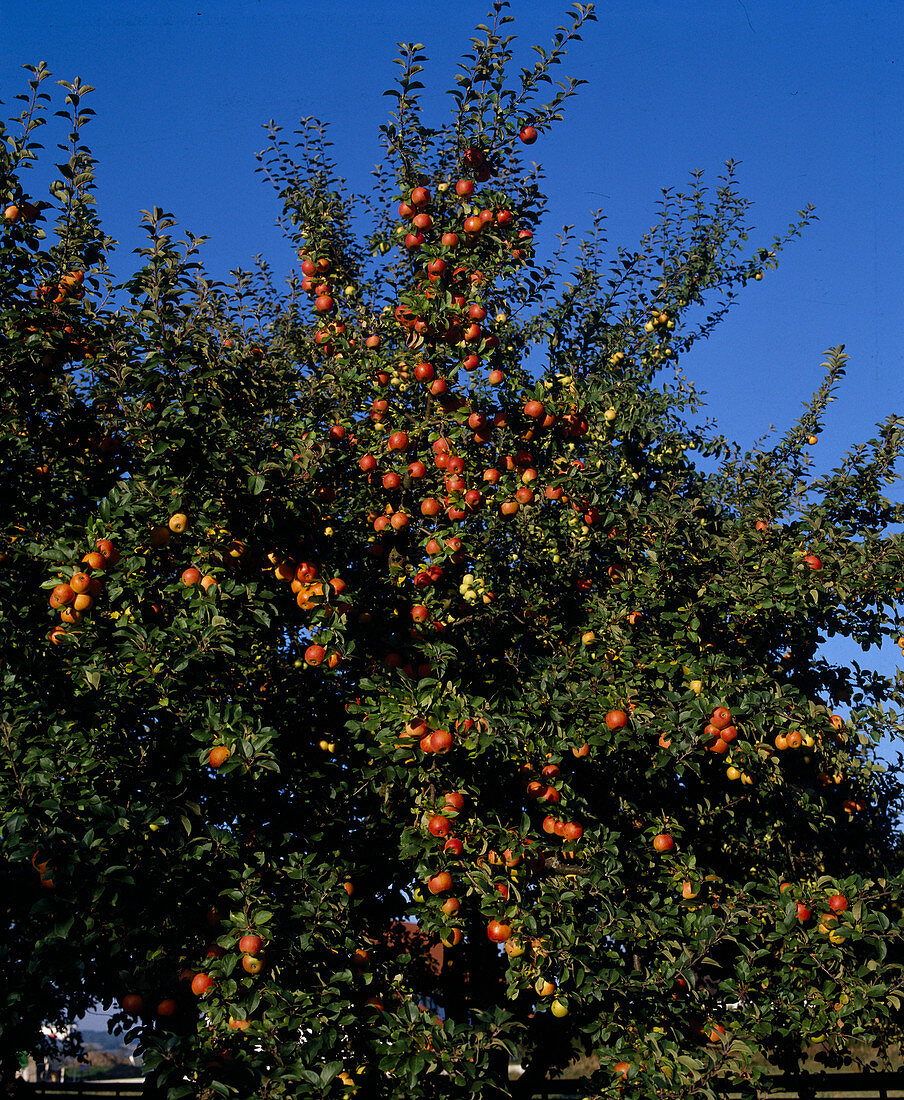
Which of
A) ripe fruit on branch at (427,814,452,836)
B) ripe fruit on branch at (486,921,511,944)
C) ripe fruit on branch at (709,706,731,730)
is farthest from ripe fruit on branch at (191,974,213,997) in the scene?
ripe fruit on branch at (709,706,731,730)

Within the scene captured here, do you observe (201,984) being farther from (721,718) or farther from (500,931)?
(721,718)

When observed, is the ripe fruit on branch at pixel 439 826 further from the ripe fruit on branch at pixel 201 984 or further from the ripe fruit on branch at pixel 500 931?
the ripe fruit on branch at pixel 201 984

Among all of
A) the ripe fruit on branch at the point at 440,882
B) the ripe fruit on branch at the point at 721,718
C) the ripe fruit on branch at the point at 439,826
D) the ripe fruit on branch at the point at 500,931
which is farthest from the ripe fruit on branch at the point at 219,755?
the ripe fruit on branch at the point at 721,718

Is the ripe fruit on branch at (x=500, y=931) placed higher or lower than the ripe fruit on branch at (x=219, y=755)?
lower

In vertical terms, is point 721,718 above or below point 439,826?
above

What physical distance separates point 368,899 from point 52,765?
3126 mm

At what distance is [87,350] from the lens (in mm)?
5777

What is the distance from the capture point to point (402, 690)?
536cm

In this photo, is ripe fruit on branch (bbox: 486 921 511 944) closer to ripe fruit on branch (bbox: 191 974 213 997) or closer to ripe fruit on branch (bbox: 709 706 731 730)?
ripe fruit on branch (bbox: 191 974 213 997)

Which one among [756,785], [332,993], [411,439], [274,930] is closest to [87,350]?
[411,439]

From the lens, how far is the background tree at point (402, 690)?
15.4 feet

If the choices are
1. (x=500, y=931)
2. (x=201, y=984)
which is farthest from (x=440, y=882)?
(x=201, y=984)

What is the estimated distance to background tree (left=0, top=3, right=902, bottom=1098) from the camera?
468cm

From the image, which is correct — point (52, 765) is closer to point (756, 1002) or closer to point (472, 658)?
point (472, 658)
